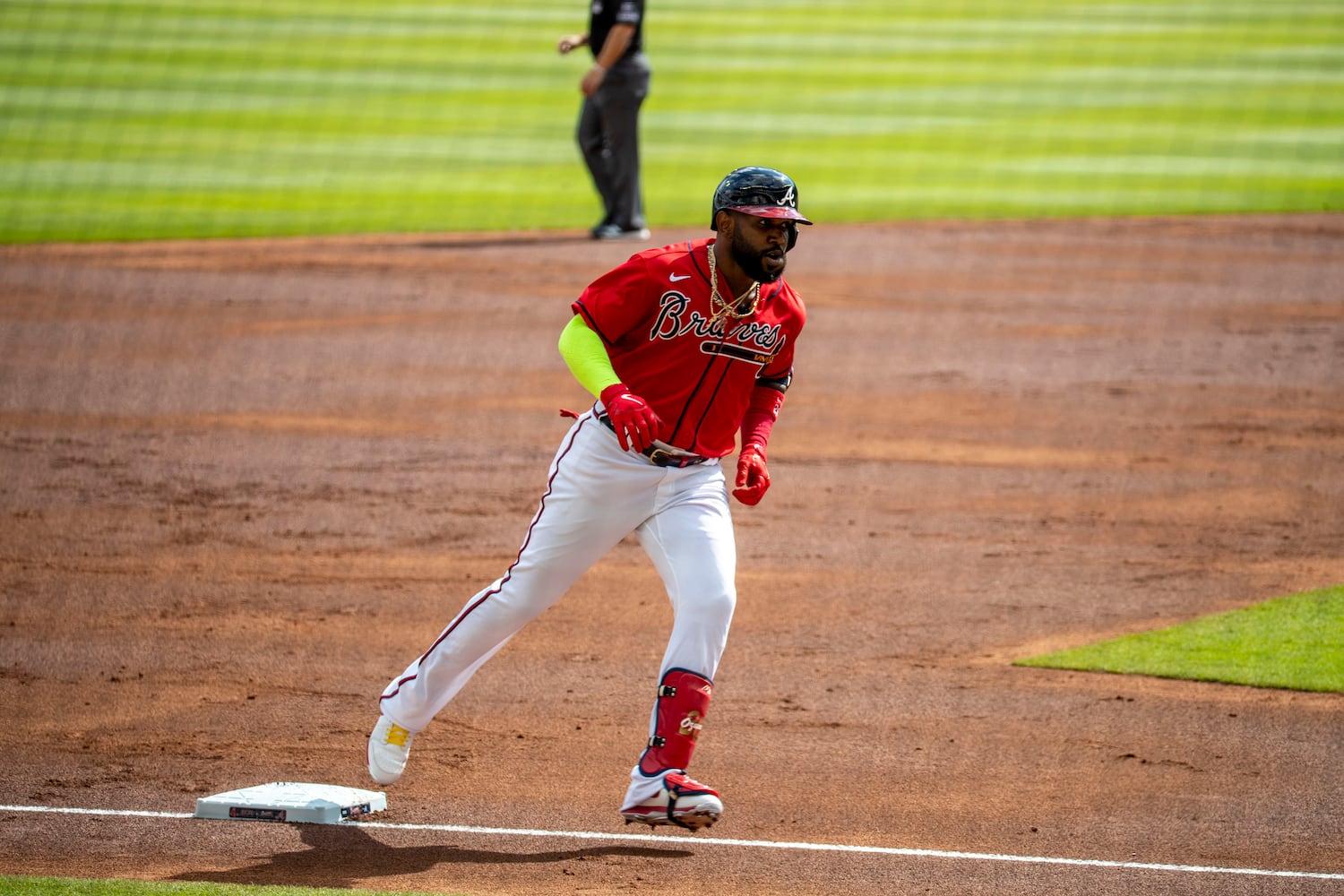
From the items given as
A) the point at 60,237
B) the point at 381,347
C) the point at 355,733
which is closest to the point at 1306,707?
the point at 355,733

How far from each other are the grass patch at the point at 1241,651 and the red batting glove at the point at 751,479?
200 centimetres

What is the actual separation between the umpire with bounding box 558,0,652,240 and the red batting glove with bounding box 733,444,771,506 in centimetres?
1057

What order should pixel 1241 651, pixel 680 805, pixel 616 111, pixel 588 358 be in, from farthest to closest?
pixel 616 111, pixel 1241 651, pixel 588 358, pixel 680 805

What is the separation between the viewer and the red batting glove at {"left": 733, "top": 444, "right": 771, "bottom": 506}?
500 cm

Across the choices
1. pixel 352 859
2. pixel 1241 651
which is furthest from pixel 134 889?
pixel 1241 651

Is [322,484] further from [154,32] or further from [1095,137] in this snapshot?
[154,32]

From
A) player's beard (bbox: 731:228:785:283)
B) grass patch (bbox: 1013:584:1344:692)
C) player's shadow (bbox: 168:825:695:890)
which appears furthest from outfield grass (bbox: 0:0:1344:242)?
player's shadow (bbox: 168:825:695:890)

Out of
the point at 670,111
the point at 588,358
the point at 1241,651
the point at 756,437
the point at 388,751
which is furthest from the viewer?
the point at 670,111

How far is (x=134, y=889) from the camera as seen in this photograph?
4.30 m

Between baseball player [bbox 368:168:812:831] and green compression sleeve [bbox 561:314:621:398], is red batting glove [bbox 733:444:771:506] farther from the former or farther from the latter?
green compression sleeve [bbox 561:314:621:398]

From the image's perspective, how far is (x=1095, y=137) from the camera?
24016 millimetres

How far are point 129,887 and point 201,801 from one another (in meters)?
0.66

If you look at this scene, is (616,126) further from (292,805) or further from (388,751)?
(292,805)

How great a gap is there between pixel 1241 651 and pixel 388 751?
11.3 feet
